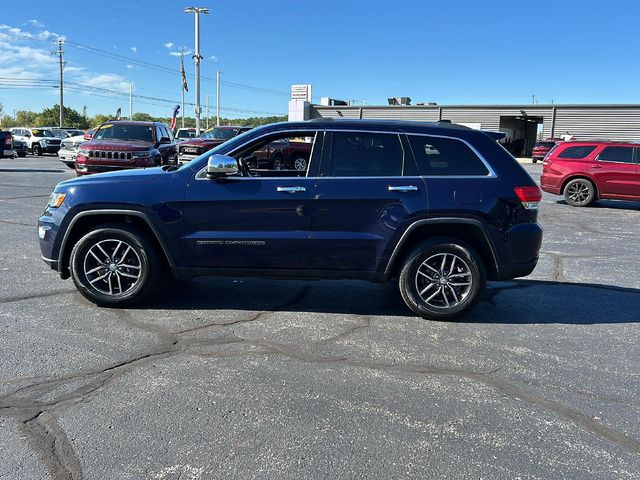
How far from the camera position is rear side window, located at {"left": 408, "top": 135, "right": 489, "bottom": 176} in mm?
4969

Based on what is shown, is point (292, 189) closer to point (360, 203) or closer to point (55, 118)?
point (360, 203)

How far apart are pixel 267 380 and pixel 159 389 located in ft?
2.37

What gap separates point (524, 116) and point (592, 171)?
3570 cm

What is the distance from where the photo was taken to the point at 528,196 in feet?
16.2

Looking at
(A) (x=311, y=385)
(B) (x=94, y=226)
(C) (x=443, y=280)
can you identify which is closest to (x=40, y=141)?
(B) (x=94, y=226)

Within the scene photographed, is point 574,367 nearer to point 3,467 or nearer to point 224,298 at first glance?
point 224,298

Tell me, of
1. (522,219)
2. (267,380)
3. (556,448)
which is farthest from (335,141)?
(556,448)

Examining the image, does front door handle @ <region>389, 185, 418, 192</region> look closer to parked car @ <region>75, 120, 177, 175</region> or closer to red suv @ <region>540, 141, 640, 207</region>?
parked car @ <region>75, 120, 177, 175</region>

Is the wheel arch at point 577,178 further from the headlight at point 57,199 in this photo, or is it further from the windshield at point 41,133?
the windshield at point 41,133

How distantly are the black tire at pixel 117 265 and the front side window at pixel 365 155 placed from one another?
74.1 inches

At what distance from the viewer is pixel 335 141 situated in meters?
5.02

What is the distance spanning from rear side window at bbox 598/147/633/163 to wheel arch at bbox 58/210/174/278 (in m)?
13.1

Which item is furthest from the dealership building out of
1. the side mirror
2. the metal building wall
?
the side mirror

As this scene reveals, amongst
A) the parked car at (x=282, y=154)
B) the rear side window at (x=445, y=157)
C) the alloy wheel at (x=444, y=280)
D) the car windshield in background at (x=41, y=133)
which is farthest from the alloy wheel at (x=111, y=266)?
the car windshield in background at (x=41, y=133)
